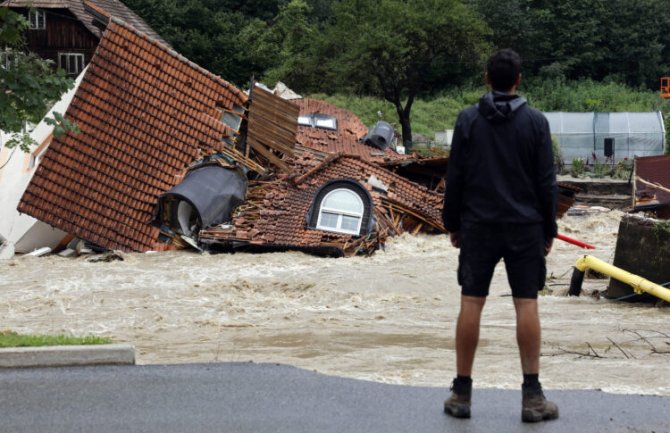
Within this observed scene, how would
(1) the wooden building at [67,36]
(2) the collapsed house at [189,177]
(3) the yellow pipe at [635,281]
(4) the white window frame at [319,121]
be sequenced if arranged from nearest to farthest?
(3) the yellow pipe at [635,281], (2) the collapsed house at [189,177], (4) the white window frame at [319,121], (1) the wooden building at [67,36]

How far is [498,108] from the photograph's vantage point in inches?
273

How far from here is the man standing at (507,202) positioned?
6930 millimetres

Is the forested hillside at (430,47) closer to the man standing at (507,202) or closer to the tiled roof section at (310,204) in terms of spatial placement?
the tiled roof section at (310,204)

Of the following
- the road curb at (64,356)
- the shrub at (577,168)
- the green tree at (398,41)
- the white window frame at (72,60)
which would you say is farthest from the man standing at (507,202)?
the white window frame at (72,60)

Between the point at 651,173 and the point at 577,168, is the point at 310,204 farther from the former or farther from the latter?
the point at 577,168

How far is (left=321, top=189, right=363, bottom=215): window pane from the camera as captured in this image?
80.2ft

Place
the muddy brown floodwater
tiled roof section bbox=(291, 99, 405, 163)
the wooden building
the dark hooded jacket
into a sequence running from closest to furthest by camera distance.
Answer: the dark hooded jacket < the muddy brown floodwater < tiled roof section bbox=(291, 99, 405, 163) < the wooden building

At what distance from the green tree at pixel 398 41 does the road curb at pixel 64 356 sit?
127 ft

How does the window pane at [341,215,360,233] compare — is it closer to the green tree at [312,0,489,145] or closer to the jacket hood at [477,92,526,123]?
the jacket hood at [477,92,526,123]

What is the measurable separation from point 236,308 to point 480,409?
30.8 feet

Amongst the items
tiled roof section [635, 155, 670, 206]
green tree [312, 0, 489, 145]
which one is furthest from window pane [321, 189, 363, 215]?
green tree [312, 0, 489, 145]

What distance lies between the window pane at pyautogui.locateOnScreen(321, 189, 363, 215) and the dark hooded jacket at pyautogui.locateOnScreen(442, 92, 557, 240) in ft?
57.1

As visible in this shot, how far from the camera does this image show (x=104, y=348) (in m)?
8.80

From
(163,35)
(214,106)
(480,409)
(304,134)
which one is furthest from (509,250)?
(163,35)
